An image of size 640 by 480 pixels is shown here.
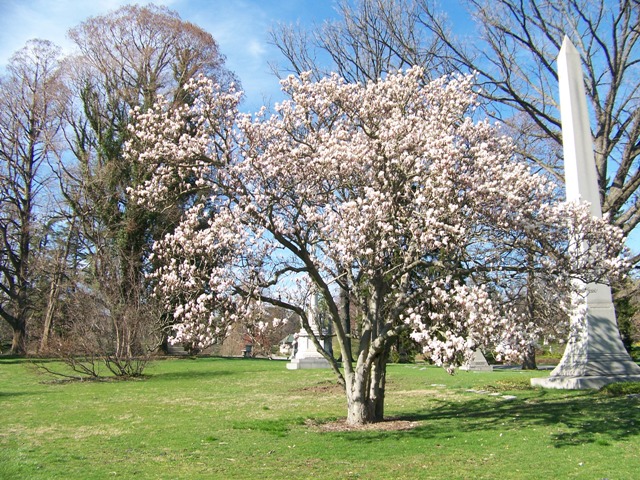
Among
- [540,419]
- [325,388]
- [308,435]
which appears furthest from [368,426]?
[325,388]

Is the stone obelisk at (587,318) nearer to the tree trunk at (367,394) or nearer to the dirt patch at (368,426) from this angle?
the dirt patch at (368,426)

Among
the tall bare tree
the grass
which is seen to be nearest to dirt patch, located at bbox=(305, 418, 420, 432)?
the grass

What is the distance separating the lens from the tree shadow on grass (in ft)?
26.7

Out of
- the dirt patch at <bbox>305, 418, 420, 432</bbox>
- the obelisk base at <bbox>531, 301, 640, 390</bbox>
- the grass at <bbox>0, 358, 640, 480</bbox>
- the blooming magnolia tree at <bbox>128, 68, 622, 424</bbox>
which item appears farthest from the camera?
the obelisk base at <bbox>531, 301, 640, 390</bbox>

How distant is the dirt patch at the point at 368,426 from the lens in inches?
351

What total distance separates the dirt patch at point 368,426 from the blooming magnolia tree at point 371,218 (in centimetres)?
19

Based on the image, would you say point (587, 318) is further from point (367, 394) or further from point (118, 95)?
point (118, 95)

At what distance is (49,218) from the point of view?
3259cm

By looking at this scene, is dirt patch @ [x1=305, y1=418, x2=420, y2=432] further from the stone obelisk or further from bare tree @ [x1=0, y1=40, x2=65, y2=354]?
bare tree @ [x1=0, y1=40, x2=65, y2=354]

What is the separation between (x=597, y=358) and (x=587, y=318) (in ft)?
3.32

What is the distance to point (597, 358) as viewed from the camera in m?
13.7

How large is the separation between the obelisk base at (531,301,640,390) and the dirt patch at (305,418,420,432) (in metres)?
6.02

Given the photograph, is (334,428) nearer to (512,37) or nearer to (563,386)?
(563,386)

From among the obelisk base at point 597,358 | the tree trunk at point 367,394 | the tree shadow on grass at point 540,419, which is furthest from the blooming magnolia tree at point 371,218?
the obelisk base at point 597,358
